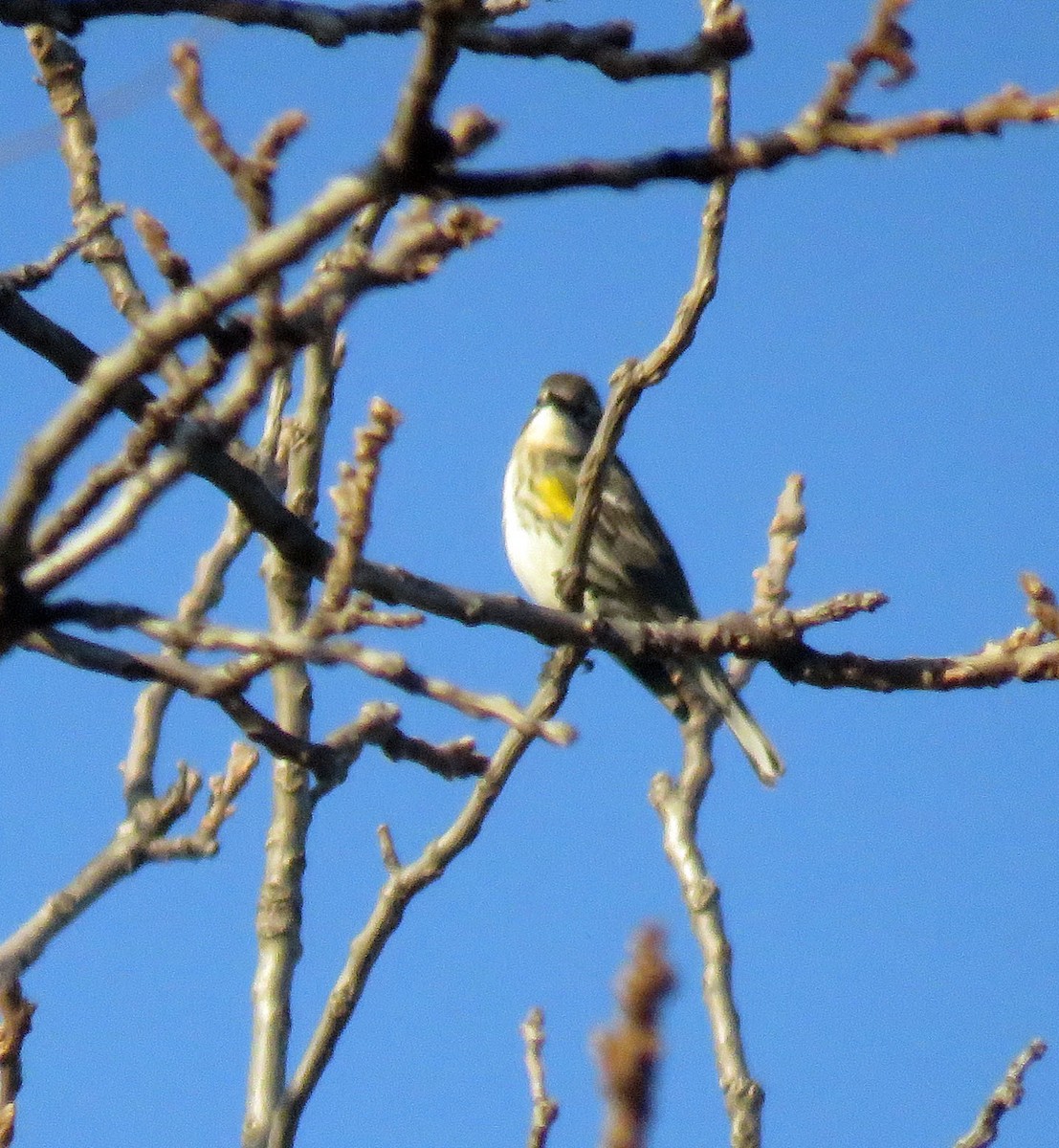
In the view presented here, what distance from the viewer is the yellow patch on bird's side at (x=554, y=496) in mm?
9469

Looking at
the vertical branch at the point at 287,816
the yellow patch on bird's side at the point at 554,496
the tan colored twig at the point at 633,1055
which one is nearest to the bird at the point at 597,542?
the yellow patch on bird's side at the point at 554,496

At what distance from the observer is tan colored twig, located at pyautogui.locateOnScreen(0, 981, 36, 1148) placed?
400 cm

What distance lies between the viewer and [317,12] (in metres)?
2.69

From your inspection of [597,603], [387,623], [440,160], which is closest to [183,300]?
[440,160]

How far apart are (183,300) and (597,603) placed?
25.5ft

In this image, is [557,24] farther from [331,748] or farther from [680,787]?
[680,787]

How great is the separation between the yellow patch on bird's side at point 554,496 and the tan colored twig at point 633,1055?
26.0ft

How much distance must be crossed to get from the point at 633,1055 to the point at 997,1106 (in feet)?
11.7

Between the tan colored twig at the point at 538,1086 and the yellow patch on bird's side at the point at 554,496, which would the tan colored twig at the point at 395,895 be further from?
the yellow patch on bird's side at the point at 554,496

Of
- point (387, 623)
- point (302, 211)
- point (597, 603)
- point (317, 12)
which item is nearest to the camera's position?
point (302, 211)

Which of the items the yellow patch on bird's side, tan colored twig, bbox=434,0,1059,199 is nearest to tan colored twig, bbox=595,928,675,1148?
tan colored twig, bbox=434,0,1059,199

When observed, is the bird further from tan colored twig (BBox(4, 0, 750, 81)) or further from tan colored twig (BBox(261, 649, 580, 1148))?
tan colored twig (BBox(4, 0, 750, 81))

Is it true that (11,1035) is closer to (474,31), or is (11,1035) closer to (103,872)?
(103,872)

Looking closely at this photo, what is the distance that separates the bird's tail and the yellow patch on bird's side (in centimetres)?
159
